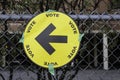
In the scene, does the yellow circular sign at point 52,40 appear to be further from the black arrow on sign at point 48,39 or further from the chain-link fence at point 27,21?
the chain-link fence at point 27,21

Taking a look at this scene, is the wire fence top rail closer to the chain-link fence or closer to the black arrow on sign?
the chain-link fence

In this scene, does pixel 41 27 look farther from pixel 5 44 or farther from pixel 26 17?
pixel 5 44

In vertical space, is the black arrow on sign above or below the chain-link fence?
above

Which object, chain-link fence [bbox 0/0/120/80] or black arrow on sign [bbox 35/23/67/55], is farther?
chain-link fence [bbox 0/0/120/80]

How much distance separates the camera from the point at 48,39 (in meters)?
2.54

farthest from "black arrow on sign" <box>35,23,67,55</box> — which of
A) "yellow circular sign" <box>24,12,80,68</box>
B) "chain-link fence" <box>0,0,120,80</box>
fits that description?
"chain-link fence" <box>0,0,120,80</box>

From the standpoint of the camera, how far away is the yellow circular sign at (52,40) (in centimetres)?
251

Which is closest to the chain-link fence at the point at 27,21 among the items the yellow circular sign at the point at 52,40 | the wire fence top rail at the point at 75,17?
the wire fence top rail at the point at 75,17

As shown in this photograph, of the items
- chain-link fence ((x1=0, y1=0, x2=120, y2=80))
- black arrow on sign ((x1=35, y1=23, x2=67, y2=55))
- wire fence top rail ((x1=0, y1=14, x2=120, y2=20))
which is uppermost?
wire fence top rail ((x1=0, y1=14, x2=120, y2=20))

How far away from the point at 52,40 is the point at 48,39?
0.03 metres

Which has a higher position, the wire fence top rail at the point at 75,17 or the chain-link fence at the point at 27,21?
the wire fence top rail at the point at 75,17

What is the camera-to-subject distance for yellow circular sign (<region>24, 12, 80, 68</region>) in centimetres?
251

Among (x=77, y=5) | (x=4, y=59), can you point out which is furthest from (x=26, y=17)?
(x=77, y=5)

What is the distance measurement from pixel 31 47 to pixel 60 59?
0.74ft
